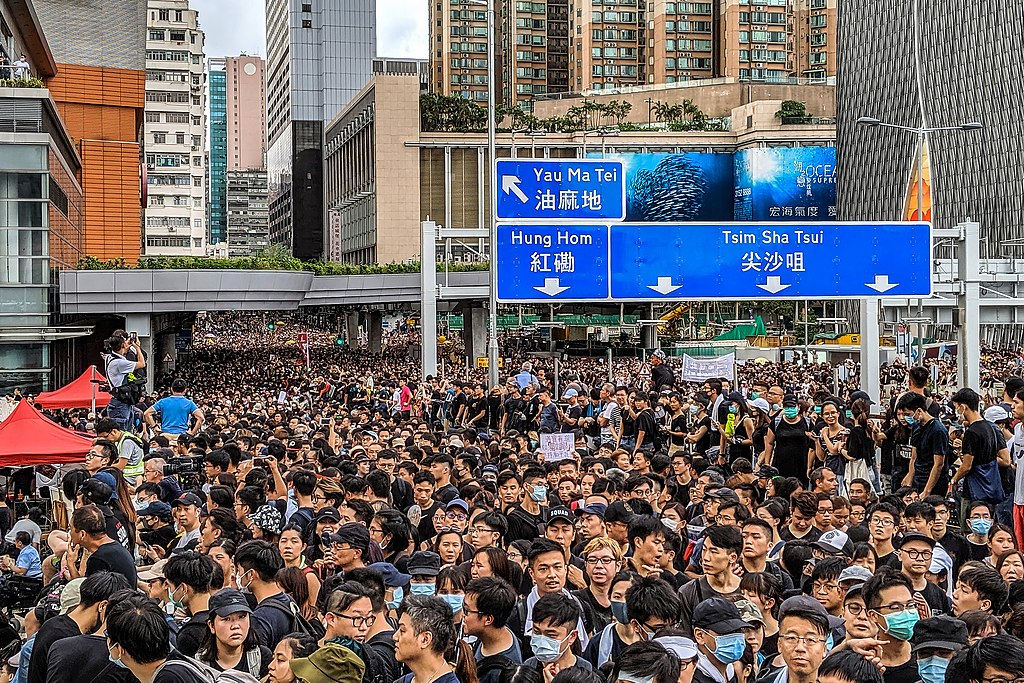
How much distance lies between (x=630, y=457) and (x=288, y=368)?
114ft

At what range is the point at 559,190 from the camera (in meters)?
21.7

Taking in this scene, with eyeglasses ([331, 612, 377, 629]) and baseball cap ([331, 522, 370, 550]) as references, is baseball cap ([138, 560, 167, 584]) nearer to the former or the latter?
baseball cap ([331, 522, 370, 550])

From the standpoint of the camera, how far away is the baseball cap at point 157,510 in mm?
10227

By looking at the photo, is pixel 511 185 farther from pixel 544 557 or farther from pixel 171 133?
pixel 171 133

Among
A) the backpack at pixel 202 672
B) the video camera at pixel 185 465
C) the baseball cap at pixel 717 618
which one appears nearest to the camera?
the backpack at pixel 202 672

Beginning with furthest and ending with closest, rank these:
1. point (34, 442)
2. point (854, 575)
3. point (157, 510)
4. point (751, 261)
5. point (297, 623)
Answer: point (751, 261) < point (34, 442) < point (157, 510) < point (854, 575) < point (297, 623)

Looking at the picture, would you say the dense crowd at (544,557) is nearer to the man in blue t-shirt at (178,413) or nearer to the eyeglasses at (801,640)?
the eyeglasses at (801,640)

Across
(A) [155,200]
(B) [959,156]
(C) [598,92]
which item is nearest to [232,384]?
(B) [959,156]

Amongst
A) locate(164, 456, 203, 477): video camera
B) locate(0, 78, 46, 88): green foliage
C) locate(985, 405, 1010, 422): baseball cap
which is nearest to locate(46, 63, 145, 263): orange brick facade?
locate(0, 78, 46, 88): green foliage

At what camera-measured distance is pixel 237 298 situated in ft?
129

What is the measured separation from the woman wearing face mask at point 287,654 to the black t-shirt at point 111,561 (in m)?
2.04

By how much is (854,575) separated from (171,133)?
3827 inches

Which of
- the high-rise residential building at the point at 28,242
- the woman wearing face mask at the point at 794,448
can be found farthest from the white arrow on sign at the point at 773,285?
the high-rise residential building at the point at 28,242

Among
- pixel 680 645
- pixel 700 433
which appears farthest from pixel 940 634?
pixel 700 433
